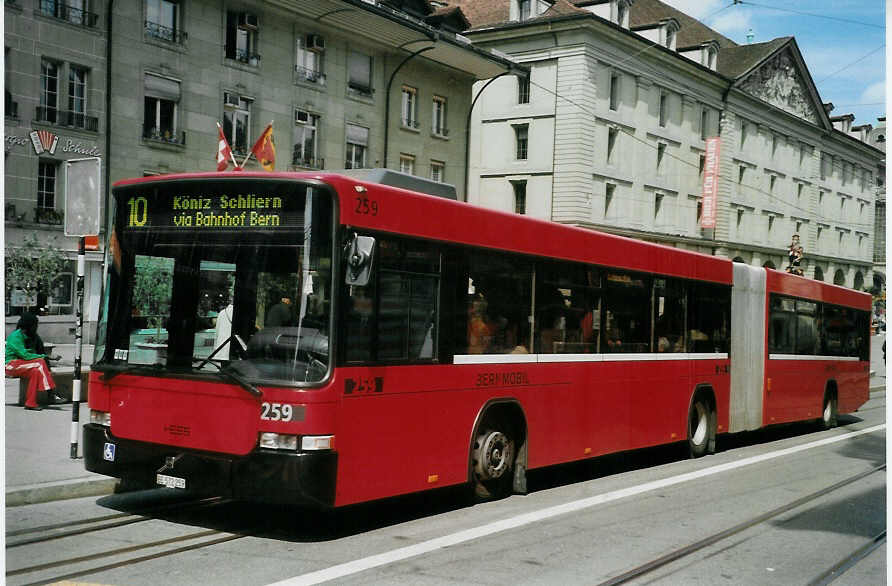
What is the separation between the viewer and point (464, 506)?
9211 millimetres

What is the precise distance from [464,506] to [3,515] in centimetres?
393

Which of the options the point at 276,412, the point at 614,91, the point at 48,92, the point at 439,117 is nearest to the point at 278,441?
the point at 276,412

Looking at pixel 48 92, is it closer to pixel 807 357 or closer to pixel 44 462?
pixel 44 462

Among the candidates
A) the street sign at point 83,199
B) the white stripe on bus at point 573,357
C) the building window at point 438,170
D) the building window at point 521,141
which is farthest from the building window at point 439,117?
the street sign at point 83,199

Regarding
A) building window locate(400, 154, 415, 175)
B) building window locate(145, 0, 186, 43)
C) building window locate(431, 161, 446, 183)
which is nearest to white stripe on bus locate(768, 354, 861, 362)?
building window locate(145, 0, 186, 43)

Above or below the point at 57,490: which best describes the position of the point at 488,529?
below

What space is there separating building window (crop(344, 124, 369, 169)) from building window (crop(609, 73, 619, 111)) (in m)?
17.1

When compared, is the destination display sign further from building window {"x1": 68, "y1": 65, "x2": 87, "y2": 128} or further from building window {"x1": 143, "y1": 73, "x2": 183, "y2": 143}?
building window {"x1": 143, "y1": 73, "x2": 183, "y2": 143}

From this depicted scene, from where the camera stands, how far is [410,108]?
36.0 meters

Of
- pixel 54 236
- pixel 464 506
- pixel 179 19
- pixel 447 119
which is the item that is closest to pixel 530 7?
pixel 447 119

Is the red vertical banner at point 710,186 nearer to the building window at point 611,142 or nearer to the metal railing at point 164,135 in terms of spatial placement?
the building window at point 611,142

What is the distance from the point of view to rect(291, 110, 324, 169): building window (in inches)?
1233

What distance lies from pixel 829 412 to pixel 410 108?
2108 cm

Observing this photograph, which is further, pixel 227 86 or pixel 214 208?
pixel 227 86
